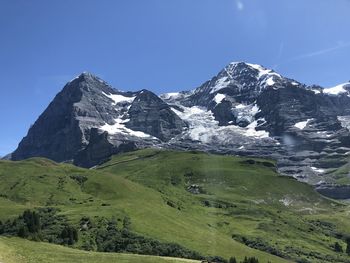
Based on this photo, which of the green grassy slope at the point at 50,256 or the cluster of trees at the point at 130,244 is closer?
the green grassy slope at the point at 50,256

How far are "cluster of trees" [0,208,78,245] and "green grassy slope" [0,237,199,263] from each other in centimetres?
4980

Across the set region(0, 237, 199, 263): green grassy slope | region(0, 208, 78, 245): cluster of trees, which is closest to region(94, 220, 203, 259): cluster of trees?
region(0, 208, 78, 245): cluster of trees

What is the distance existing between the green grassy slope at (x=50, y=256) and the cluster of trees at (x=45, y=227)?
4980 centimetres

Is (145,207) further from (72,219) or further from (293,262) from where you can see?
(293,262)

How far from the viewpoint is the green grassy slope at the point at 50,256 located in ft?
219

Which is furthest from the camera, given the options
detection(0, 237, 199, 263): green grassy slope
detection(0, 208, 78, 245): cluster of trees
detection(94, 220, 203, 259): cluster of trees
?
detection(94, 220, 203, 259): cluster of trees

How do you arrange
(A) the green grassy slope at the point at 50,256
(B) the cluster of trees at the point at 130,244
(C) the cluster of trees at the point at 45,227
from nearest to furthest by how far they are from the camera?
(A) the green grassy slope at the point at 50,256, (C) the cluster of trees at the point at 45,227, (B) the cluster of trees at the point at 130,244

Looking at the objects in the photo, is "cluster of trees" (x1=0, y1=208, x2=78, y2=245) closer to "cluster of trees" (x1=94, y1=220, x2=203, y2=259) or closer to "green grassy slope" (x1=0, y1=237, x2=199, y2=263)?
"cluster of trees" (x1=94, y1=220, x2=203, y2=259)

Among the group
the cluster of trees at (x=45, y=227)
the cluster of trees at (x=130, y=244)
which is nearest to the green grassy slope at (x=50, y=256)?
the cluster of trees at (x=45, y=227)

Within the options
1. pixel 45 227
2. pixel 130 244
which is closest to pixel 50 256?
pixel 130 244

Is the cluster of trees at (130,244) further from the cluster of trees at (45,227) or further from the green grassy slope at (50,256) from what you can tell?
the green grassy slope at (50,256)

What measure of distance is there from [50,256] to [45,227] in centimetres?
9152

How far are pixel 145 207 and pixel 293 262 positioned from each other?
61937mm

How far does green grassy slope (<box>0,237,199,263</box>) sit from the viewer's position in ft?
219
